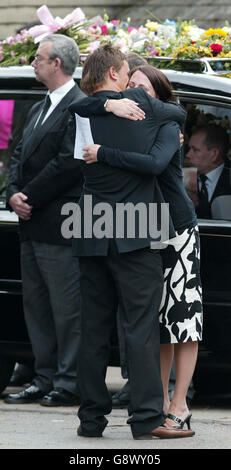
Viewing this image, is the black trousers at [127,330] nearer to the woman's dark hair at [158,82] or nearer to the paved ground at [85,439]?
the paved ground at [85,439]

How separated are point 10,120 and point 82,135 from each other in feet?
10.8

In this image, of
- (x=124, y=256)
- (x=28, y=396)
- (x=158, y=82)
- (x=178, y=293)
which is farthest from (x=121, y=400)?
(x=158, y=82)

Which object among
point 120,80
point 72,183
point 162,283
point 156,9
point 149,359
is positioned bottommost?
point 149,359

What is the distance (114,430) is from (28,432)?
15.9 inches

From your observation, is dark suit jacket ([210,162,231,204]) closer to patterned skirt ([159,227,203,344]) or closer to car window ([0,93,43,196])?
patterned skirt ([159,227,203,344])

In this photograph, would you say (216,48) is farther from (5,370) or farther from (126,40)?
(5,370)

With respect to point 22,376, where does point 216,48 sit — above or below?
above

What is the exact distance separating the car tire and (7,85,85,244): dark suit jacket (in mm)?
792

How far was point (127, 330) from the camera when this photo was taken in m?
5.20

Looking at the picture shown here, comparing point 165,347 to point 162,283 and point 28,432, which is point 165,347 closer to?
point 162,283

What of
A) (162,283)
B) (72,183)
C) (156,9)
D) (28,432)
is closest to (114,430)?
(28,432)

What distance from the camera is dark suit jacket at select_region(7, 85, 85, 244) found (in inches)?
249

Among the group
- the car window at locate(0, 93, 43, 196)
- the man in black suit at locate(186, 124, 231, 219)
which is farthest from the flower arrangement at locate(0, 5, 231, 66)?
the man in black suit at locate(186, 124, 231, 219)

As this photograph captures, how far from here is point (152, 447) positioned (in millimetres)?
5039
